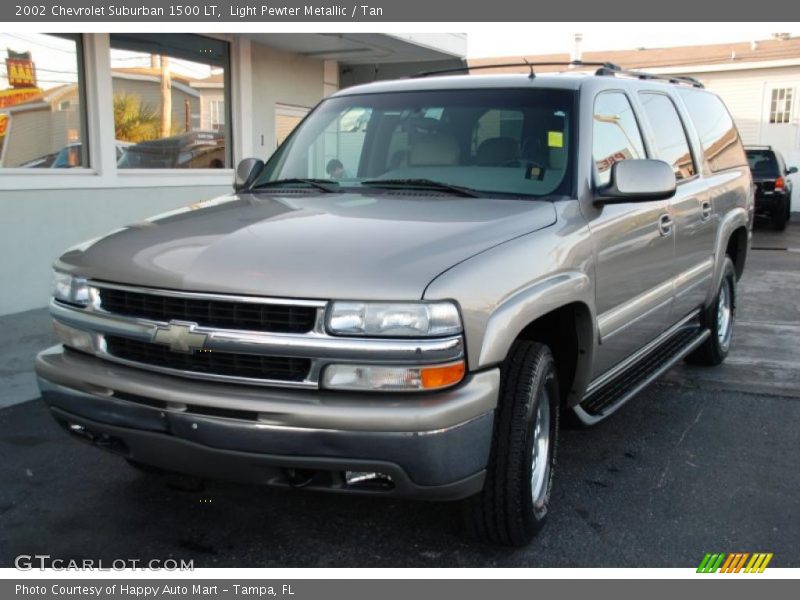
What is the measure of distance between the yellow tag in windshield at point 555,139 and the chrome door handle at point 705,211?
1.78 metres

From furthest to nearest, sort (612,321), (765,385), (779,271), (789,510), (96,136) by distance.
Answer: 1. (779,271)
2. (96,136)
3. (765,385)
4. (612,321)
5. (789,510)

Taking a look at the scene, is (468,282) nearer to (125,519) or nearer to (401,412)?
(401,412)

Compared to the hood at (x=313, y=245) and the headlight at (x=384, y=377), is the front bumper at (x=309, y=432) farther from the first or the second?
the hood at (x=313, y=245)

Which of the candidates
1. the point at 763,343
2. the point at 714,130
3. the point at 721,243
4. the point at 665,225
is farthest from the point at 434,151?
the point at 763,343

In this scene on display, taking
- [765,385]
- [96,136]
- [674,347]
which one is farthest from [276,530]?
[96,136]

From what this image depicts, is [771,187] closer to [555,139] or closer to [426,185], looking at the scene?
[555,139]

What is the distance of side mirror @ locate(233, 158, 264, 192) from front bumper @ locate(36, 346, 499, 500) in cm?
178

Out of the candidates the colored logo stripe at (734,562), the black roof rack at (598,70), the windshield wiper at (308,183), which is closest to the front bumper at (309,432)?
the colored logo stripe at (734,562)

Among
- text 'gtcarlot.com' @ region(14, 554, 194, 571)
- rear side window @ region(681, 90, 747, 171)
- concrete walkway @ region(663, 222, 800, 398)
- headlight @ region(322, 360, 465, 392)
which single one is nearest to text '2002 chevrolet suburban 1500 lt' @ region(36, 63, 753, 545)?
headlight @ region(322, 360, 465, 392)

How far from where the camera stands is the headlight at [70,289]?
10.6 ft

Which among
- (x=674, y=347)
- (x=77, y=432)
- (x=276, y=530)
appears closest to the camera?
(x=77, y=432)

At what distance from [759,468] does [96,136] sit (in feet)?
22.9

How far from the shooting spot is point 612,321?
396 centimetres

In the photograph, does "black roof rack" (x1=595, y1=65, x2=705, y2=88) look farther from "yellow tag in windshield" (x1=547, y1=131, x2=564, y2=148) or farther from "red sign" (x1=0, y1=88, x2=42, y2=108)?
"red sign" (x1=0, y1=88, x2=42, y2=108)
